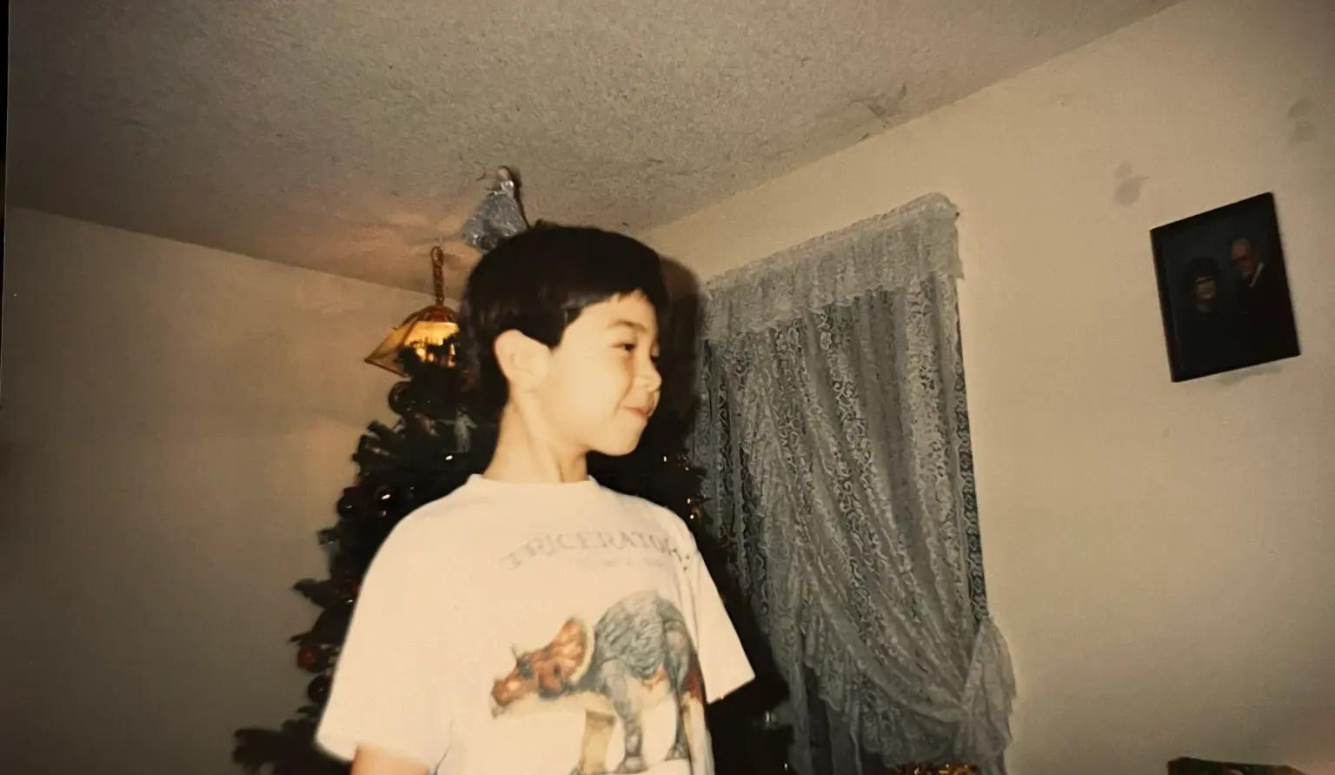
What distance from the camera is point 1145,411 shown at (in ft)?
4.33

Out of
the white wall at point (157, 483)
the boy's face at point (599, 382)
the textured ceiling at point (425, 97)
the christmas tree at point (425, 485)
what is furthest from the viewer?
the white wall at point (157, 483)

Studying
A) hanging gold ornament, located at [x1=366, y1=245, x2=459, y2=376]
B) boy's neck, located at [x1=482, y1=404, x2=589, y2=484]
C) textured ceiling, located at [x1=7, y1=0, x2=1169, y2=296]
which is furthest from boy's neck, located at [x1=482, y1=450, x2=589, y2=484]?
textured ceiling, located at [x1=7, y1=0, x2=1169, y2=296]

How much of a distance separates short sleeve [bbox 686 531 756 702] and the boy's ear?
0.83 ft

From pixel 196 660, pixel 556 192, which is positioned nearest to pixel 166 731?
pixel 196 660

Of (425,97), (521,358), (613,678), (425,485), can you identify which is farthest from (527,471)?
(425,97)

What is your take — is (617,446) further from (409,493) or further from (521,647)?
(409,493)

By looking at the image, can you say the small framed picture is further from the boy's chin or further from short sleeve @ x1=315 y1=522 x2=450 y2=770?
short sleeve @ x1=315 y1=522 x2=450 y2=770

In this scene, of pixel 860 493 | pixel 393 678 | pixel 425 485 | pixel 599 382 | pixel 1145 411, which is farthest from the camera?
pixel 860 493

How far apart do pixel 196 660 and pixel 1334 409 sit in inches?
68.5

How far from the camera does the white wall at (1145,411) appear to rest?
119cm

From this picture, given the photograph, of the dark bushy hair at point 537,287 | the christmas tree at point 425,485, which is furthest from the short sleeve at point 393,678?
the dark bushy hair at point 537,287

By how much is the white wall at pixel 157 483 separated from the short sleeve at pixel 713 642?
840 mm

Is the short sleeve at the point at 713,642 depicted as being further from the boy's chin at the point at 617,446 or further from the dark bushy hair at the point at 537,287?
the dark bushy hair at the point at 537,287

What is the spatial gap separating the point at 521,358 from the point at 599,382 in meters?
0.09
